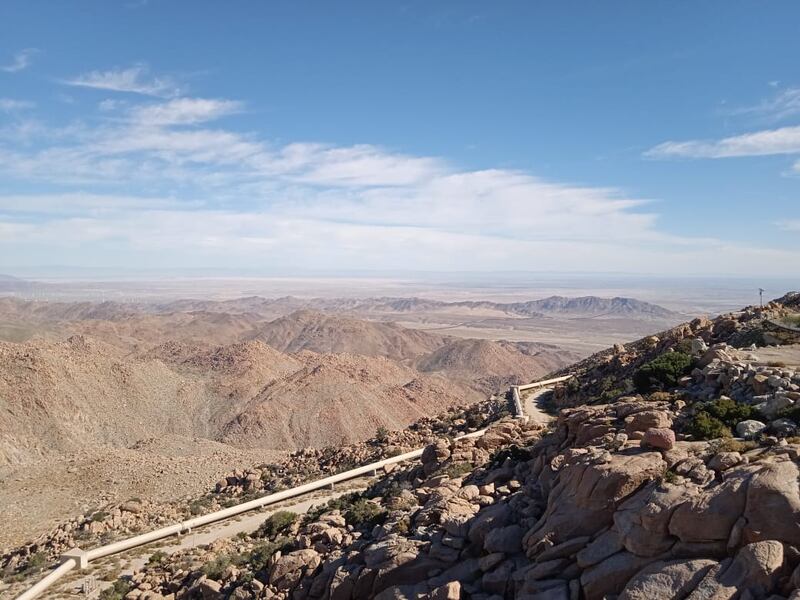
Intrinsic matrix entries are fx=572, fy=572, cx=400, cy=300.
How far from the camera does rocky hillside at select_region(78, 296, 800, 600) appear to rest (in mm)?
7793

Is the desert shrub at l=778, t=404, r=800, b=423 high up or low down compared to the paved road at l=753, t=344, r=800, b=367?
down

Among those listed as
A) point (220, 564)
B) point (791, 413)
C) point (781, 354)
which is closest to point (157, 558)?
point (220, 564)

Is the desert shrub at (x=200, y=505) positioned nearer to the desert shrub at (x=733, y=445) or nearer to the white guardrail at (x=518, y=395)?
the white guardrail at (x=518, y=395)

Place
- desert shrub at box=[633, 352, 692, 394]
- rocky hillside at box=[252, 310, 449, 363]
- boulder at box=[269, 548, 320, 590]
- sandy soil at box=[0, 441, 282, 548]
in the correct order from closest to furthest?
boulder at box=[269, 548, 320, 590] < desert shrub at box=[633, 352, 692, 394] < sandy soil at box=[0, 441, 282, 548] < rocky hillside at box=[252, 310, 449, 363]

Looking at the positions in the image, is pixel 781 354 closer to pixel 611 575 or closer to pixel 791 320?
pixel 791 320

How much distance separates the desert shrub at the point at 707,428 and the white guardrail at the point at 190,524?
33.9ft

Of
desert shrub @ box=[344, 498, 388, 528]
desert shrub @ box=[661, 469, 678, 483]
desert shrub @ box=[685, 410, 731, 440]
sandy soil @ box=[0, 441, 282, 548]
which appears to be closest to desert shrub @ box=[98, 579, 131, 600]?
desert shrub @ box=[344, 498, 388, 528]

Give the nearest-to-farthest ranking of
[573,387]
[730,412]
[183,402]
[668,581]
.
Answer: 1. [668,581]
2. [730,412]
3. [573,387]
4. [183,402]

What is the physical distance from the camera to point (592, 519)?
959cm

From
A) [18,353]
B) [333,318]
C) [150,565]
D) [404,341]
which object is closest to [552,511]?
[150,565]

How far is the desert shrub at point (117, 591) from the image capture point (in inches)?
626

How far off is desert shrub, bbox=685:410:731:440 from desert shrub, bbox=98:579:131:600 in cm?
1525

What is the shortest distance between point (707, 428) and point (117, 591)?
16.1 metres

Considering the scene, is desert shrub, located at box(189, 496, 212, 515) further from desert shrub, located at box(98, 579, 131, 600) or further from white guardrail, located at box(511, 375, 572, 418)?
white guardrail, located at box(511, 375, 572, 418)
